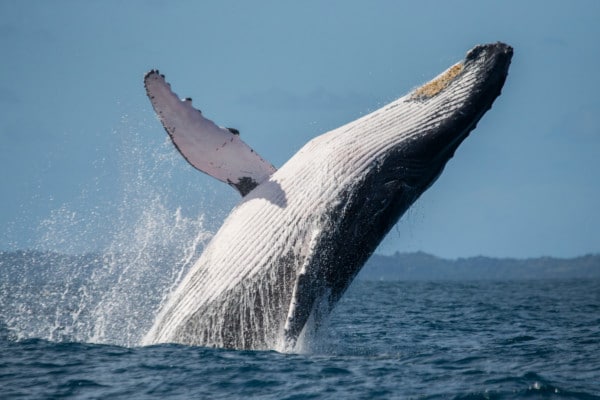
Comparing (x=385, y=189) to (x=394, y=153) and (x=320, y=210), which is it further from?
(x=320, y=210)

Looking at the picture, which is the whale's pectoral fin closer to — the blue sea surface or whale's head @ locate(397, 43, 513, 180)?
whale's head @ locate(397, 43, 513, 180)

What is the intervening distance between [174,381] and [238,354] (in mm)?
1222

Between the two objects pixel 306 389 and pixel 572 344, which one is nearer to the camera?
pixel 306 389

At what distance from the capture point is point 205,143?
10648mm

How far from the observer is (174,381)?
8.80m

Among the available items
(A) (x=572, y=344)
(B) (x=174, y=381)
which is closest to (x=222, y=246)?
(B) (x=174, y=381)

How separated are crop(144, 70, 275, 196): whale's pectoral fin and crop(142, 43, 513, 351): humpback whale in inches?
1.0

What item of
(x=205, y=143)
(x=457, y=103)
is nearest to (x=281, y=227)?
(x=205, y=143)

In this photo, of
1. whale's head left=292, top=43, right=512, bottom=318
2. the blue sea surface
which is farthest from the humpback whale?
the blue sea surface

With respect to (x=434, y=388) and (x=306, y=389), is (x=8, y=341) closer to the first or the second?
(x=306, y=389)

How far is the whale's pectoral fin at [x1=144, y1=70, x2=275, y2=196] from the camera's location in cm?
1049

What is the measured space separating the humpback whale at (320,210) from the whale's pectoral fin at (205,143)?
0.09 ft

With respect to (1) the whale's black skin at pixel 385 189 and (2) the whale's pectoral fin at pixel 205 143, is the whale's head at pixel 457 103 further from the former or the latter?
(2) the whale's pectoral fin at pixel 205 143

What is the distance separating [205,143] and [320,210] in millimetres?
Result: 1921
